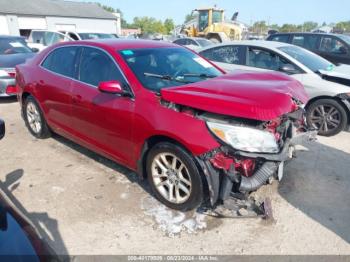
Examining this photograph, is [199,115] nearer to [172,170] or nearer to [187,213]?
[172,170]

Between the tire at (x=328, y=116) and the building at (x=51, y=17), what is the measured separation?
23.1m

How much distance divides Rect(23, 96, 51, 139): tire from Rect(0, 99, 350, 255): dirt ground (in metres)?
0.55

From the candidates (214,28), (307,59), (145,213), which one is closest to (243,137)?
(145,213)

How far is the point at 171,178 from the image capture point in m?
3.25

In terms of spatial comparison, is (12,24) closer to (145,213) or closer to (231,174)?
(145,213)

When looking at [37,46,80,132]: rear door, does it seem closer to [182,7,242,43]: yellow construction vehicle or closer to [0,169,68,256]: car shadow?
Answer: [0,169,68,256]: car shadow

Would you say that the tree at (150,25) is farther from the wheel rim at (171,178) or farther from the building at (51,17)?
the wheel rim at (171,178)

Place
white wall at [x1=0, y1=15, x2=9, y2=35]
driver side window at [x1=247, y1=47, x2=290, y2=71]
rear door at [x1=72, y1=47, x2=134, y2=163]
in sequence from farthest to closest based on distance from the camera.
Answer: white wall at [x1=0, y1=15, x2=9, y2=35], driver side window at [x1=247, y1=47, x2=290, y2=71], rear door at [x1=72, y1=47, x2=134, y2=163]

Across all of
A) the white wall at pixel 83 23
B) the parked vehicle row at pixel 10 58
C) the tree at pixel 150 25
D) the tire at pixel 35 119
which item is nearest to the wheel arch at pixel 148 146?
the tire at pixel 35 119

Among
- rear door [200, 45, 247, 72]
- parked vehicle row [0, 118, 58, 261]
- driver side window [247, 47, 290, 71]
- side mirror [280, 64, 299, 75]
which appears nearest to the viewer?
parked vehicle row [0, 118, 58, 261]

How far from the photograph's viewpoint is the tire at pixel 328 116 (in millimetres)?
5496

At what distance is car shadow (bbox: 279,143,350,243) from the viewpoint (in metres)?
3.27

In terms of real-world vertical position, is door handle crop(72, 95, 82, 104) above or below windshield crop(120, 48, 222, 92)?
below

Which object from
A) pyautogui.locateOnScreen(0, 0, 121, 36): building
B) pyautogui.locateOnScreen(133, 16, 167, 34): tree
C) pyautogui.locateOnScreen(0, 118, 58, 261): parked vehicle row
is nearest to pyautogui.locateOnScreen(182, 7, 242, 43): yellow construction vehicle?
pyautogui.locateOnScreen(0, 0, 121, 36): building
